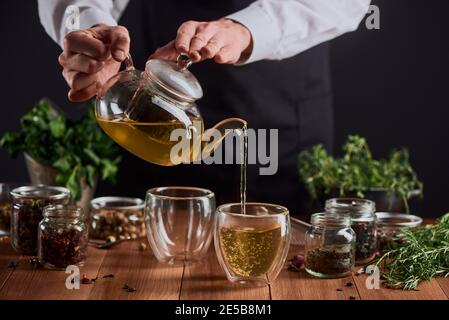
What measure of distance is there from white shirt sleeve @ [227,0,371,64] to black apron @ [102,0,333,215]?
0.25 m

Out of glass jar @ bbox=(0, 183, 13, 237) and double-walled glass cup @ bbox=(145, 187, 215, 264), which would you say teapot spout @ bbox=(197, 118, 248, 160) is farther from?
glass jar @ bbox=(0, 183, 13, 237)

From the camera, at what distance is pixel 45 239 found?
1661mm

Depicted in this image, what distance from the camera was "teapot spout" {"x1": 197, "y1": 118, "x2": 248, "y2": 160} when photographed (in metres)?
1.63

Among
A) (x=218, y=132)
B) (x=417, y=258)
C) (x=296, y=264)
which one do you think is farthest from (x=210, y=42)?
(x=417, y=258)

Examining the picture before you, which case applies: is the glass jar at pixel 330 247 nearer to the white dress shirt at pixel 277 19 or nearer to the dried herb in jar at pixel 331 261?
the dried herb in jar at pixel 331 261

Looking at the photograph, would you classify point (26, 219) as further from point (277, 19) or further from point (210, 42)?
point (277, 19)

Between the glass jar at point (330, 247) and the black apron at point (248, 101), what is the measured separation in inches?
35.5

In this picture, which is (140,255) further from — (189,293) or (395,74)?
(395,74)

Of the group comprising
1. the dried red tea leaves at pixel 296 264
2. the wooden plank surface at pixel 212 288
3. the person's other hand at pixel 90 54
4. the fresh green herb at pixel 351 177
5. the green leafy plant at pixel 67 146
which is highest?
the person's other hand at pixel 90 54

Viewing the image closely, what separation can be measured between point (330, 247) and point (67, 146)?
0.93 meters

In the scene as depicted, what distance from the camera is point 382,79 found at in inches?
117

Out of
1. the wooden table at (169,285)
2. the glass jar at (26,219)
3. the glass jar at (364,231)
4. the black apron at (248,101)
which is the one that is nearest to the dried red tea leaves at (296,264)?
the wooden table at (169,285)

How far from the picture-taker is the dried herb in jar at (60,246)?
166 cm

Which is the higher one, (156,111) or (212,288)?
(156,111)
